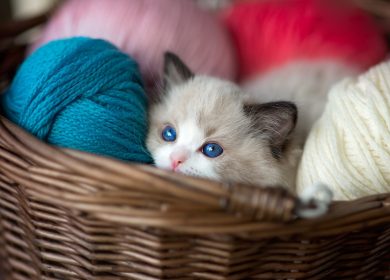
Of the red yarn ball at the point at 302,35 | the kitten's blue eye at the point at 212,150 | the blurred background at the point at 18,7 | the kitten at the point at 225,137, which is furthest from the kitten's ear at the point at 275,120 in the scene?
the blurred background at the point at 18,7

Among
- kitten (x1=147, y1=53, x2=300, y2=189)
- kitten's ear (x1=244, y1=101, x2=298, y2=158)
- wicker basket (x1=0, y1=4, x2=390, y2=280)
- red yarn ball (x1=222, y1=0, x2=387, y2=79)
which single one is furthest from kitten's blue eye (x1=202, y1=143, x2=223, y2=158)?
red yarn ball (x1=222, y1=0, x2=387, y2=79)

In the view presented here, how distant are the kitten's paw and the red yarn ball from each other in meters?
0.68

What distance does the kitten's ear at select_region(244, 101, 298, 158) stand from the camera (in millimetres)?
878

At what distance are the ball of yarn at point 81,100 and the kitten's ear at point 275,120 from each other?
238mm

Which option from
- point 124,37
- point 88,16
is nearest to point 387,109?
point 124,37

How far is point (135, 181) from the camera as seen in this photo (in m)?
0.63

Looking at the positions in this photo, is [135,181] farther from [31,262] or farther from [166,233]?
[31,262]

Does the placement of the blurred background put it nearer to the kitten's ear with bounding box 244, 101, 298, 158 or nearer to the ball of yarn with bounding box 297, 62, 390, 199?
the kitten's ear with bounding box 244, 101, 298, 158

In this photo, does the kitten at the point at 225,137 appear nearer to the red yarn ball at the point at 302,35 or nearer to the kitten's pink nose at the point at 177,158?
the kitten's pink nose at the point at 177,158

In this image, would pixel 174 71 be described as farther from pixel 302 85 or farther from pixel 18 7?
pixel 18 7

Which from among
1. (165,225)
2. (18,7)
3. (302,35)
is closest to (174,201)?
(165,225)

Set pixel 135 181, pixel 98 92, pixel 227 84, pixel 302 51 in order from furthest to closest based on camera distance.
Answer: pixel 302 51 → pixel 227 84 → pixel 98 92 → pixel 135 181

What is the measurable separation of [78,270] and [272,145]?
1.47 ft

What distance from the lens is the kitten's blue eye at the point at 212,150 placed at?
903 millimetres
